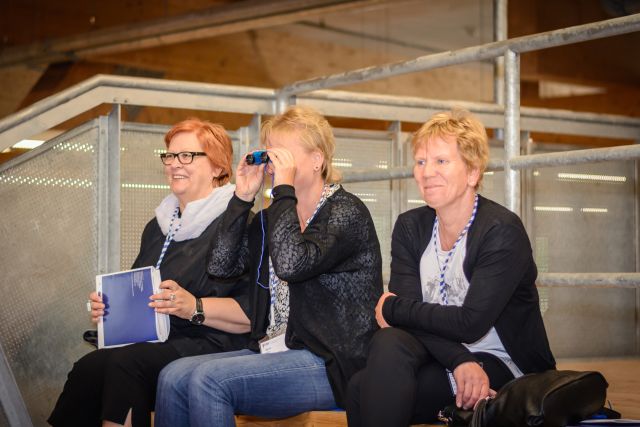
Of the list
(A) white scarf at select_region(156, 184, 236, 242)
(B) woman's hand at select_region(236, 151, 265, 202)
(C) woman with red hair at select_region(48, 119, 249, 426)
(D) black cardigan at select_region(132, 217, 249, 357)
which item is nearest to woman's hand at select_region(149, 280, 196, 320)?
(C) woman with red hair at select_region(48, 119, 249, 426)

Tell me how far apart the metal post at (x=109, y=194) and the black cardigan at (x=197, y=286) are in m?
0.25

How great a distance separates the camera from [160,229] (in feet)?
9.87

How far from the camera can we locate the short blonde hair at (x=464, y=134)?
231 cm

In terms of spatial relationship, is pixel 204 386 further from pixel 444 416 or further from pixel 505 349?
pixel 505 349

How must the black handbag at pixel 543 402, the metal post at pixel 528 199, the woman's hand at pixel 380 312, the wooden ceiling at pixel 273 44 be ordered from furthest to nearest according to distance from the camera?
the wooden ceiling at pixel 273 44
the metal post at pixel 528 199
the woman's hand at pixel 380 312
the black handbag at pixel 543 402

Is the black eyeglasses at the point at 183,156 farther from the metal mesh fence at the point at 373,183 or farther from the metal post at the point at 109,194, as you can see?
the metal mesh fence at the point at 373,183

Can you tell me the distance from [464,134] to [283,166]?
21.1 inches

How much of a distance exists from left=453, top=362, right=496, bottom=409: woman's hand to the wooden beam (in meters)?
5.21

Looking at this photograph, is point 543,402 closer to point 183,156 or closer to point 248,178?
point 248,178

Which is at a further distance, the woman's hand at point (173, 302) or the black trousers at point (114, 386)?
the woman's hand at point (173, 302)

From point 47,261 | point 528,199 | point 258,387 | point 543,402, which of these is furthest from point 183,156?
point 528,199

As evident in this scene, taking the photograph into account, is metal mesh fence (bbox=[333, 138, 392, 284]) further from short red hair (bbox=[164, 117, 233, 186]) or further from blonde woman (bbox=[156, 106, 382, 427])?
blonde woman (bbox=[156, 106, 382, 427])

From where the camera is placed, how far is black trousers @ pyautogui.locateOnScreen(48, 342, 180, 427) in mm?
2508

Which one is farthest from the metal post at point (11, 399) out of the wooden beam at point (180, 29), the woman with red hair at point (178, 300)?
the wooden beam at point (180, 29)
